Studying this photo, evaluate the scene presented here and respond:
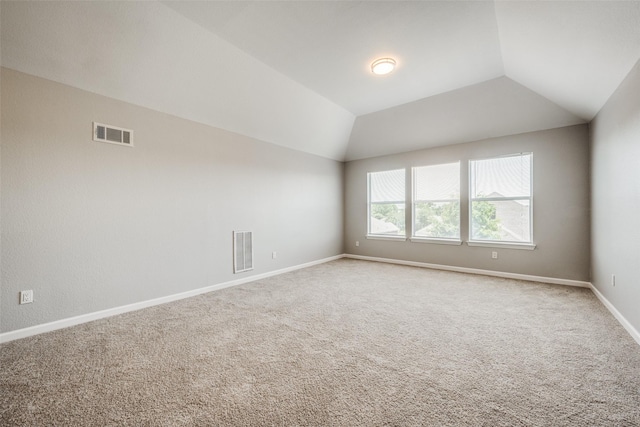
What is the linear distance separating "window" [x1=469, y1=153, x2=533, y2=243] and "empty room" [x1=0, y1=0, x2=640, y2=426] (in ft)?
0.09

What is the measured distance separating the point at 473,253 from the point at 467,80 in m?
2.90

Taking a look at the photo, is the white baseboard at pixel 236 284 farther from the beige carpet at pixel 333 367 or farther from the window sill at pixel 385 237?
the window sill at pixel 385 237

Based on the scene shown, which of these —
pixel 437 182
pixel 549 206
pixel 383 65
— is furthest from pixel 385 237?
pixel 383 65

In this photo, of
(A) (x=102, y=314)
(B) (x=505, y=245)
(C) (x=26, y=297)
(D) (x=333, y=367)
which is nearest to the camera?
(D) (x=333, y=367)

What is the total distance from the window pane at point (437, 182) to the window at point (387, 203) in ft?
1.09

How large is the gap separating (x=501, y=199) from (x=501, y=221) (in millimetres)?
380

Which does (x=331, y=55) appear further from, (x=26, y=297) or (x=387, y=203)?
(x=26, y=297)

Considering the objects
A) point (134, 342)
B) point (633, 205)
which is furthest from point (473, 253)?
point (134, 342)

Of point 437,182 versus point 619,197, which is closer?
point 619,197

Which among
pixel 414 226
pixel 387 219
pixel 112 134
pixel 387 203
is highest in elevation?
pixel 112 134

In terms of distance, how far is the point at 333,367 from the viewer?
1865mm

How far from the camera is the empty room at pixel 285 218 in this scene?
1.66 metres

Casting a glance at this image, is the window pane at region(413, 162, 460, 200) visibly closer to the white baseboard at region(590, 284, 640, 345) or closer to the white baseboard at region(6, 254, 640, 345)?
the white baseboard at region(6, 254, 640, 345)

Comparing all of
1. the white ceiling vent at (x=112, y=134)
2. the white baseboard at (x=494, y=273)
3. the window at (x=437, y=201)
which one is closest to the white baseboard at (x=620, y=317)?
the white baseboard at (x=494, y=273)
